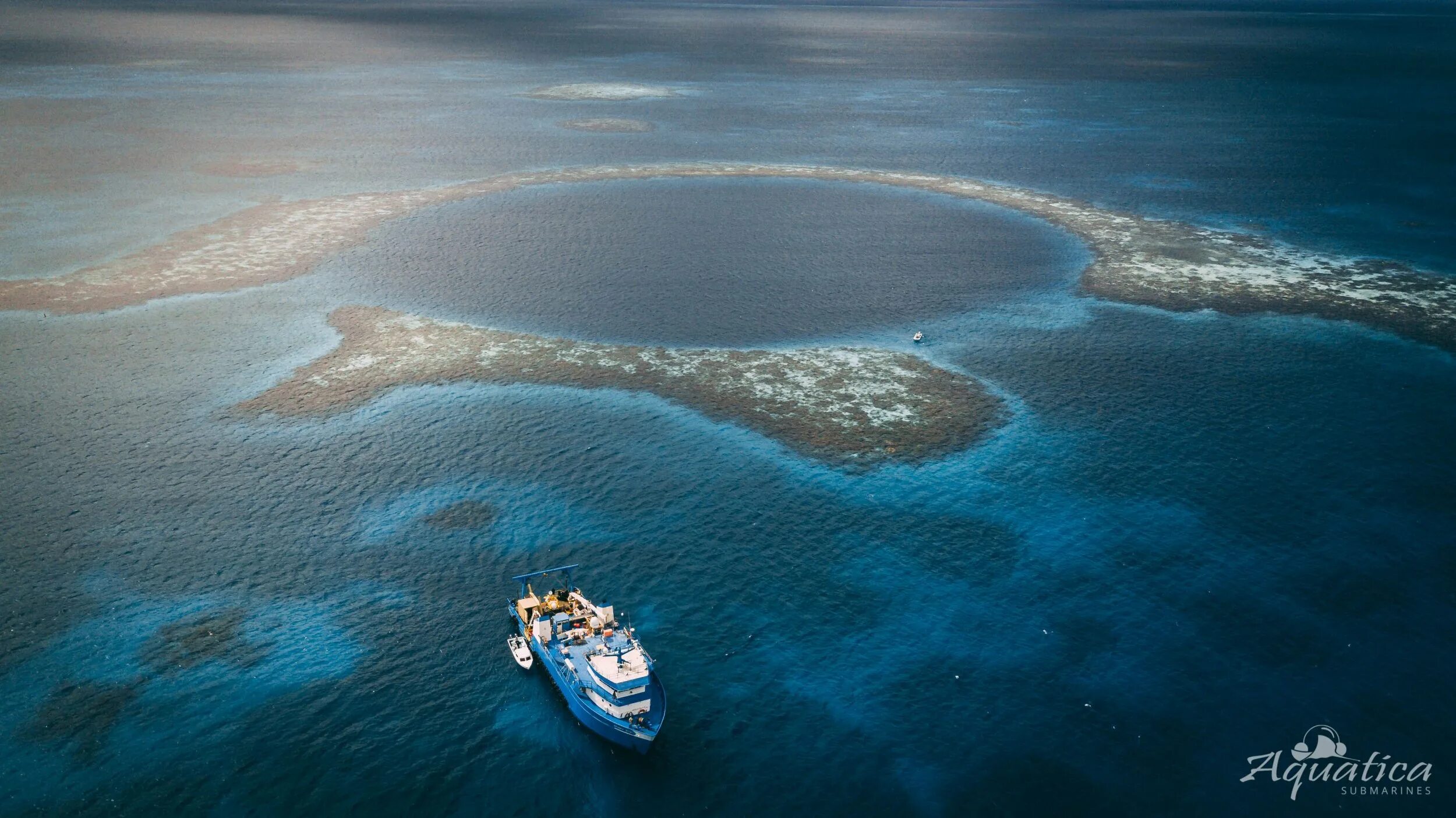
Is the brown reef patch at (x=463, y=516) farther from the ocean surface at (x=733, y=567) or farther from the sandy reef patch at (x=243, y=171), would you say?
the sandy reef patch at (x=243, y=171)

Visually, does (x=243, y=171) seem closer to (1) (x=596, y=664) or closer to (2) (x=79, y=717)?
(2) (x=79, y=717)

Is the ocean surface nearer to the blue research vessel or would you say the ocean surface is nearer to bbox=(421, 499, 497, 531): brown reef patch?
bbox=(421, 499, 497, 531): brown reef patch

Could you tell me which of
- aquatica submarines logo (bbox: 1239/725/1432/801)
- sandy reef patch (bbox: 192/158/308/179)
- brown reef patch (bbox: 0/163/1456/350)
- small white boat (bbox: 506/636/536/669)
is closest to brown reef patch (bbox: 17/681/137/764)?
small white boat (bbox: 506/636/536/669)

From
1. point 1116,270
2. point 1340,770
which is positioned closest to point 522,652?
point 1340,770

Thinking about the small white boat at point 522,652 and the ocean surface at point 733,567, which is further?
the small white boat at point 522,652

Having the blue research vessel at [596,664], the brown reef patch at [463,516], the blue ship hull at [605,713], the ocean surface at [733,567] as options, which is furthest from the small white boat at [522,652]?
the brown reef patch at [463,516]

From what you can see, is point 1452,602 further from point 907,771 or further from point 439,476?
point 439,476
